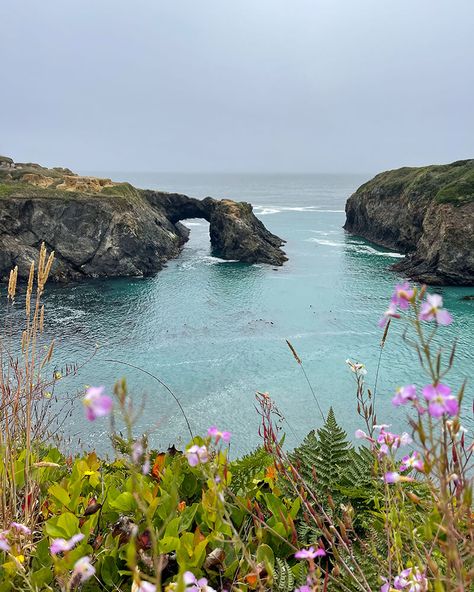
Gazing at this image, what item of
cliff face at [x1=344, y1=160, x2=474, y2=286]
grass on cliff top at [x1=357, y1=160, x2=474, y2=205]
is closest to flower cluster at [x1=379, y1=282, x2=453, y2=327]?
cliff face at [x1=344, y1=160, x2=474, y2=286]

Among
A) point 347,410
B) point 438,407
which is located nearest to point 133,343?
point 347,410

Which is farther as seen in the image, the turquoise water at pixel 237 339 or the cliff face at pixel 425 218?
the cliff face at pixel 425 218

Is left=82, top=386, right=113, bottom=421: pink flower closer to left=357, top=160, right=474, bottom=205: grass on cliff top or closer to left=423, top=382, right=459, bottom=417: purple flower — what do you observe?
left=423, top=382, right=459, bottom=417: purple flower

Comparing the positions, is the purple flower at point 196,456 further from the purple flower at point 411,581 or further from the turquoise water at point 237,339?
the turquoise water at point 237,339

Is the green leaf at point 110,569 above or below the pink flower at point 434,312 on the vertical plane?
below

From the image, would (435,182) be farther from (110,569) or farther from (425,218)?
(110,569)

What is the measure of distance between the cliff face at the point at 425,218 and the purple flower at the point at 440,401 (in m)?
45.4

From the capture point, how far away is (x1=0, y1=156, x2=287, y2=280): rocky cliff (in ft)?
151

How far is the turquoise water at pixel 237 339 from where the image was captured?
20822 mm

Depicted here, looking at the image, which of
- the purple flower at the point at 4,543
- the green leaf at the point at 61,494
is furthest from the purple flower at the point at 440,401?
the green leaf at the point at 61,494

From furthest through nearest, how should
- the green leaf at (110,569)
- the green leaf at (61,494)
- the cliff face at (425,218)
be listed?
the cliff face at (425,218) → the green leaf at (61,494) → the green leaf at (110,569)

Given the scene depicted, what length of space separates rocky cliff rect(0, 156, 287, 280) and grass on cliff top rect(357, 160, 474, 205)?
20.7 m

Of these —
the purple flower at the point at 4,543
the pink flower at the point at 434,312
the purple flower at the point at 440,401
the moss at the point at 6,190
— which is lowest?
the purple flower at the point at 4,543

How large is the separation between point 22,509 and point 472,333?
3140 centimetres
